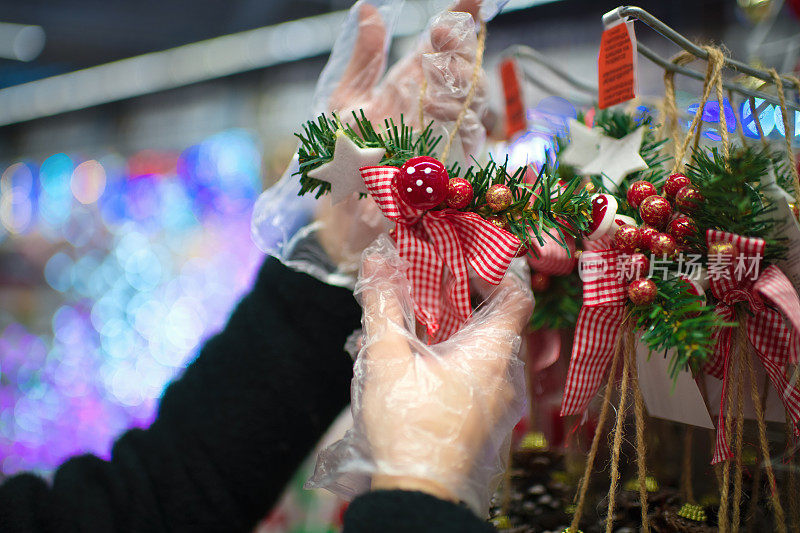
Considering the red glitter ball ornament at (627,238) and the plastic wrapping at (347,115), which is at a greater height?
the plastic wrapping at (347,115)

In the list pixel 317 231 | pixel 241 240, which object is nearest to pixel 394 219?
pixel 317 231

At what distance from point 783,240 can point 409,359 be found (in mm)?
312

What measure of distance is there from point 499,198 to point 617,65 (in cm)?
21

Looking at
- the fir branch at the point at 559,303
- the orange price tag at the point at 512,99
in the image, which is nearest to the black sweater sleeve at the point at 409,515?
the fir branch at the point at 559,303

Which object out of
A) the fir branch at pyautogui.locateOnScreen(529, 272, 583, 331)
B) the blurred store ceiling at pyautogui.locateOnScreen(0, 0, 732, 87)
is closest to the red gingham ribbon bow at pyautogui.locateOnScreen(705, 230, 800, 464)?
the fir branch at pyautogui.locateOnScreen(529, 272, 583, 331)

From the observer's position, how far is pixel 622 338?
52cm

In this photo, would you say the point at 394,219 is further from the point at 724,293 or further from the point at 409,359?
the point at 724,293

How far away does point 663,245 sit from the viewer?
45 cm

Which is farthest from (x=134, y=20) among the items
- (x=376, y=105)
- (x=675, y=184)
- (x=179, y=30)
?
(x=675, y=184)

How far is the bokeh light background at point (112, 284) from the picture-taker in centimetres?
222

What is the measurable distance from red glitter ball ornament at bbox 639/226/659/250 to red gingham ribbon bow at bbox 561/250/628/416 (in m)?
0.02

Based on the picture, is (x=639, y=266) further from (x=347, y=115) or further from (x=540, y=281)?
(x=347, y=115)

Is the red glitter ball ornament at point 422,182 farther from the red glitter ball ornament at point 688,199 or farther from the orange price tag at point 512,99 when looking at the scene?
the orange price tag at point 512,99

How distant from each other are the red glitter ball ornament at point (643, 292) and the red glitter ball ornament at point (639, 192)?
0.28 feet
